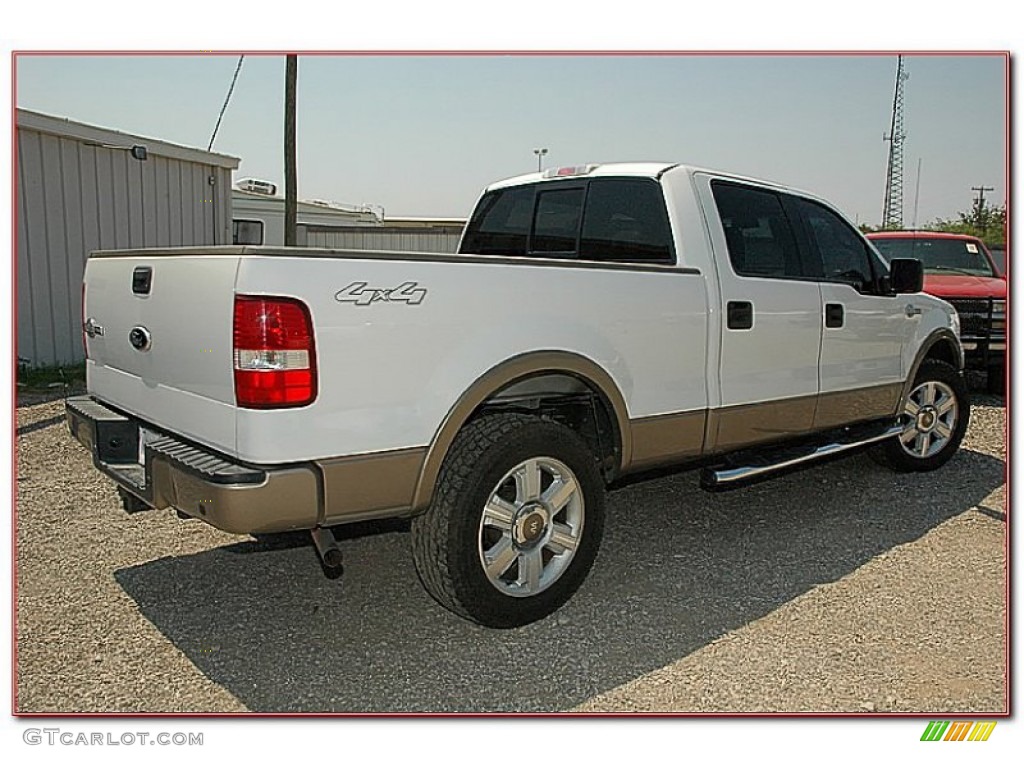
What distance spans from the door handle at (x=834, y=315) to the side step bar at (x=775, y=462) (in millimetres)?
682

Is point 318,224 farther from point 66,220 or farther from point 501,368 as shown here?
point 501,368

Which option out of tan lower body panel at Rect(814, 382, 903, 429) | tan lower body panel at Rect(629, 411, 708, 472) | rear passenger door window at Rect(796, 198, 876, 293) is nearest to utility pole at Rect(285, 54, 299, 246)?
rear passenger door window at Rect(796, 198, 876, 293)

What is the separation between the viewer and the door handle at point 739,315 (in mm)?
4551

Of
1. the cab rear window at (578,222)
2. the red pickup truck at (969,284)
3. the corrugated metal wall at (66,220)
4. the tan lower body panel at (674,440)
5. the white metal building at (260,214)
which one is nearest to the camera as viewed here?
the tan lower body panel at (674,440)

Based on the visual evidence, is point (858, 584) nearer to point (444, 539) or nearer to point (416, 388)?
point (444, 539)

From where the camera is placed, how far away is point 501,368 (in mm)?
3564

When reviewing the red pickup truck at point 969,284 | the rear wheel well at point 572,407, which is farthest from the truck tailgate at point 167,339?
the red pickup truck at point 969,284

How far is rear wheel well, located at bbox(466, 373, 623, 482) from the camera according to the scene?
3.92 m

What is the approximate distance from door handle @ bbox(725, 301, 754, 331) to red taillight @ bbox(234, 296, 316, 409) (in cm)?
225

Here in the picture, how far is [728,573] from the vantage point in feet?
14.8

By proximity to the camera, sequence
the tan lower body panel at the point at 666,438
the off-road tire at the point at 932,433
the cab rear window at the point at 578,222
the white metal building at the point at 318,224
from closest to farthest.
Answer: the tan lower body panel at the point at 666,438
the cab rear window at the point at 578,222
the off-road tire at the point at 932,433
the white metal building at the point at 318,224

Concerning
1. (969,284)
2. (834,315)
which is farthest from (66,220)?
(969,284)

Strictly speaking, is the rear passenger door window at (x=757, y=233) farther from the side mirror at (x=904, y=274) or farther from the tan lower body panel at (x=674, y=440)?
the side mirror at (x=904, y=274)

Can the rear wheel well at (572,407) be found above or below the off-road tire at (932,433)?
above
